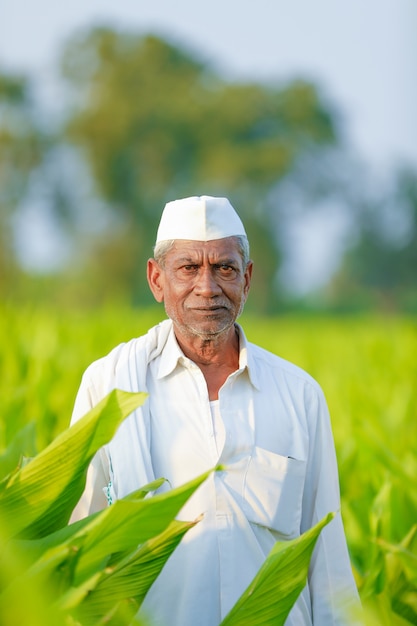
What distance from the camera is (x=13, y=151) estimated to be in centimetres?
4472

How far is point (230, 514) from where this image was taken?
214 centimetres

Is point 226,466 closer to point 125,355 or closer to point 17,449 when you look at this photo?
point 125,355

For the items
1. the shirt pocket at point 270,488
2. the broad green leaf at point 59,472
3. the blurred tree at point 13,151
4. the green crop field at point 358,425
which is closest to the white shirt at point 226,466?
the shirt pocket at point 270,488

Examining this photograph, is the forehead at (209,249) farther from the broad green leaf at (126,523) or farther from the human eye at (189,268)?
the broad green leaf at (126,523)

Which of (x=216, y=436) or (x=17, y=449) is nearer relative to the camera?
(x=216, y=436)

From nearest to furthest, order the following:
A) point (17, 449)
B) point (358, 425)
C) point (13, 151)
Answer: point (17, 449) < point (358, 425) < point (13, 151)

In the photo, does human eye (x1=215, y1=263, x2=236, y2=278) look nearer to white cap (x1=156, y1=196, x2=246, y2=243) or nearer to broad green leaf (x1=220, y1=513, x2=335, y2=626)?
white cap (x1=156, y1=196, x2=246, y2=243)

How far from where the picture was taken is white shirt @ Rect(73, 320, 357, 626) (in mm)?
2113

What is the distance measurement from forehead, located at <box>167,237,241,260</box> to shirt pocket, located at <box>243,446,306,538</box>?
0.42 meters

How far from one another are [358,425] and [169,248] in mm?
3236

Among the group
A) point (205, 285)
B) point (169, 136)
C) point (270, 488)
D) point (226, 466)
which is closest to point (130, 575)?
point (226, 466)

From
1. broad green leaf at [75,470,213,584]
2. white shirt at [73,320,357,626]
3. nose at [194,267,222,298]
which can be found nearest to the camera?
broad green leaf at [75,470,213,584]

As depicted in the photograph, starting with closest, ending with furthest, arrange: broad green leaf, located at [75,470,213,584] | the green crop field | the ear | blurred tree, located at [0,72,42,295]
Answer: broad green leaf, located at [75,470,213,584]
the ear
the green crop field
blurred tree, located at [0,72,42,295]

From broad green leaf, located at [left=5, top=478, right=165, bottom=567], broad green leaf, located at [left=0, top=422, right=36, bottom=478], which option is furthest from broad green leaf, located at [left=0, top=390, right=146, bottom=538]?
broad green leaf, located at [left=0, top=422, right=36, bottom=478]
